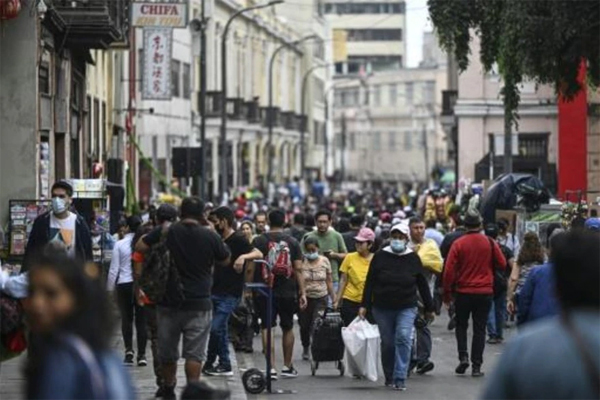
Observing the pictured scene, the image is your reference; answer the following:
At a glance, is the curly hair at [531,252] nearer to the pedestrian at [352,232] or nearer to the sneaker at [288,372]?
the pedestrian at [352,232]

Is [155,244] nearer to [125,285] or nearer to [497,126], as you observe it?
[125,285]

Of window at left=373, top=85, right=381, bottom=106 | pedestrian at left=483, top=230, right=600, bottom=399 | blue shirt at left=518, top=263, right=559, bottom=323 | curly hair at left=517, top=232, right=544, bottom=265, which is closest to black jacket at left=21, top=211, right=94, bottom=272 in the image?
blue shirt at left=518, top=263, right=559, bottom=323

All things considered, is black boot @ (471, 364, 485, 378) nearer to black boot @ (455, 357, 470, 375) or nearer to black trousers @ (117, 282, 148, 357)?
black boot @ (455, 357, 470, 375)

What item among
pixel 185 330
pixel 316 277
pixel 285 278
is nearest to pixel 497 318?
pixel 316 277

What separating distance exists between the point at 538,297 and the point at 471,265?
547 cm

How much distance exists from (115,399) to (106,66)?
35.4 metres

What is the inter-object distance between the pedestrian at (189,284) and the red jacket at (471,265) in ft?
13.8

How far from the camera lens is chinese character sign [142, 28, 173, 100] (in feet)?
136

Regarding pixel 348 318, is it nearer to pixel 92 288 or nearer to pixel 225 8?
pixel 92 288

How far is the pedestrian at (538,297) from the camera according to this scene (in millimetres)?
12844

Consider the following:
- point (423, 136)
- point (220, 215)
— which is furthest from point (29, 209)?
point (423, 136)

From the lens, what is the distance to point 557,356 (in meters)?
6.42

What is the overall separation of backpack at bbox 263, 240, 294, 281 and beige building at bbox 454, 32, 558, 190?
3207cm

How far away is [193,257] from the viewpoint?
14.7 m
